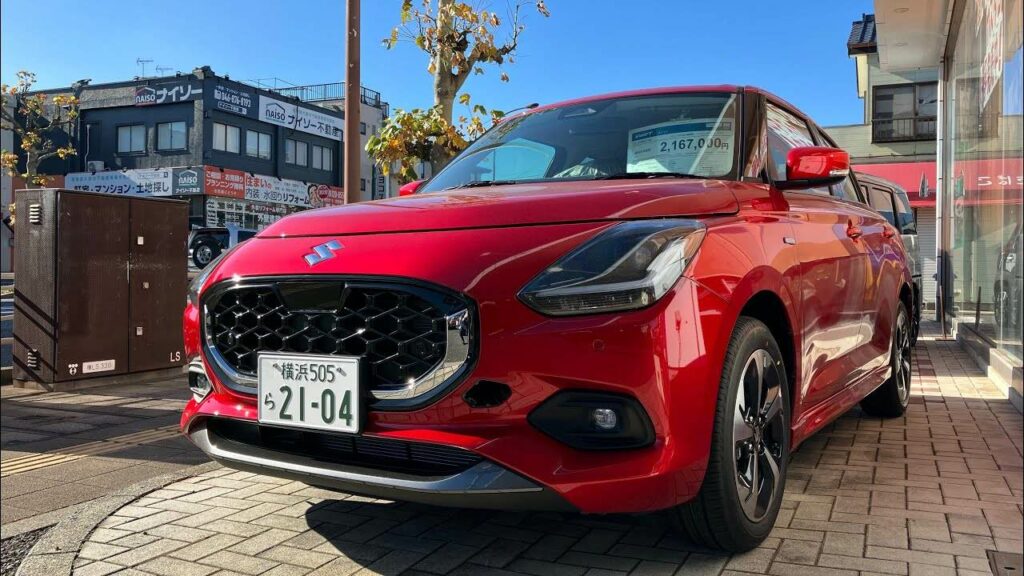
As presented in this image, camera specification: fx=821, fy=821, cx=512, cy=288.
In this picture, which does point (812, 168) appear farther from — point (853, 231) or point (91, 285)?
point (91, 285)

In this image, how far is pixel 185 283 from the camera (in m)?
7.89

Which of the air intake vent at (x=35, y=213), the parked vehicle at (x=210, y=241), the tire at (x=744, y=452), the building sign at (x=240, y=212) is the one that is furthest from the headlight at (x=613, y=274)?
the building sign at (x=240, y=212)

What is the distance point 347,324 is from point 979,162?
25.8ft

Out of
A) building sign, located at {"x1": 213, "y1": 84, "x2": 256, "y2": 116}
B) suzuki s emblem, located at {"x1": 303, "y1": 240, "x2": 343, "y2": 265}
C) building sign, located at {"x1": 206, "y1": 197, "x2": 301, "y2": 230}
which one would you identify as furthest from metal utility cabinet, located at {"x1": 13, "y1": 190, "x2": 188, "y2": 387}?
building sign, located at {"x1": 213, "y1": 84, "x2": 256, "y2": 116}

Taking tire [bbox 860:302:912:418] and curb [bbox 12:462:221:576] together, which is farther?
tire [bbox 860:302:912:418]

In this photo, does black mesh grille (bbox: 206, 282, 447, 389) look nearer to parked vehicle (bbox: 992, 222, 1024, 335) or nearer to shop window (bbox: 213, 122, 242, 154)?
parked vehicle (bbox: 992, 222, 1024, 335)

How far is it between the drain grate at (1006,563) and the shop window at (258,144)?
3866cm

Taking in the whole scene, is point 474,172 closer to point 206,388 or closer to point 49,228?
point 206,388

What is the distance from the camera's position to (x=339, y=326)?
2459mm

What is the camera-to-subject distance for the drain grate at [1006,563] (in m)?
2.55

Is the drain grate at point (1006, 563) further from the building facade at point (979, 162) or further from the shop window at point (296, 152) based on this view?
the shop window at point (296, 152)

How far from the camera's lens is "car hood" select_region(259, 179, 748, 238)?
8.20 ft

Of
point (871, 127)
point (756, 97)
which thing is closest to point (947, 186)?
point (871, 127)

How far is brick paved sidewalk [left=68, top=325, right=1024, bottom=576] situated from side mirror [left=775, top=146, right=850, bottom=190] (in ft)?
4.21
